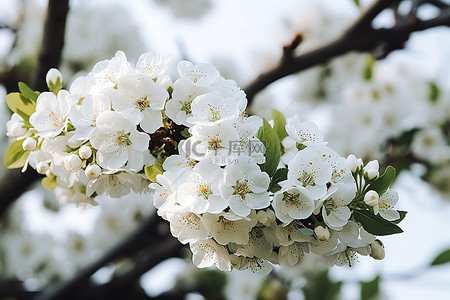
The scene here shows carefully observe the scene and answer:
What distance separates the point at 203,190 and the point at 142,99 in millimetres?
168

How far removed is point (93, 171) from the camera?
76 centimetres

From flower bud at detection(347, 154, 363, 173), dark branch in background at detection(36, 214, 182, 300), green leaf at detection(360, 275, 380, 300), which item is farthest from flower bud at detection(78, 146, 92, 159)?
dark branch in background at detection(36, 214, 182, 300)

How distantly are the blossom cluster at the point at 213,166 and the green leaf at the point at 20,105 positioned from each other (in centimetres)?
5

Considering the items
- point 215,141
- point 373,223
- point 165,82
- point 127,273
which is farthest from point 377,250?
point 127,273

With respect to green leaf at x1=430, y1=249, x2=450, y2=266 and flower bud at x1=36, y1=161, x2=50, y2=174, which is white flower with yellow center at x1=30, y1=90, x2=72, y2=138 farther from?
green leaf at x1=430, y1=249, x2=450, y2=266

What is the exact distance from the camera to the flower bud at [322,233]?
0.70 m

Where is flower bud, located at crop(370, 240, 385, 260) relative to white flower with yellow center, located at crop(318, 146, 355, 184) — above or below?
below

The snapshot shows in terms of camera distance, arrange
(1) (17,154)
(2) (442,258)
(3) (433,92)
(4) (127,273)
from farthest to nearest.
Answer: (3) (433,92)
(4) (127,273)
(2) (442,258)
(1) (17,154)

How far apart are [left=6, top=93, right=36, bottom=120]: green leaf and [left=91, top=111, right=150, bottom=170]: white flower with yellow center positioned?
7.2 inches

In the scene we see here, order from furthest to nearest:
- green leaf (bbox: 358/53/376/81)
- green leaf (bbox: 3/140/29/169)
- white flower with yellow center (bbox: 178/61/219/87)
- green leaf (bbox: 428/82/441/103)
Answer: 1. green leaf (bbox: 428/82/441/103)
2. green leaf (bbox: 358/53/376/81)
3. green leaf (bbox: 3/140/29/169)
4. white flower with yellow center (bbox: 178/61/219/87)

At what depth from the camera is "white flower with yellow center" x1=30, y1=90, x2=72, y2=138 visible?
2.64 ft

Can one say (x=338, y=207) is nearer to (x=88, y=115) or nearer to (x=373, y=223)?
(x=373, y=223)

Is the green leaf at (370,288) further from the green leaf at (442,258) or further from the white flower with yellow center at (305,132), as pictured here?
the white flower with yellow center at (305,132)

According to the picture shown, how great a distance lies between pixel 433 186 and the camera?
2260 millimetres
